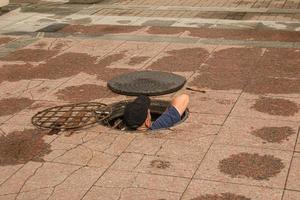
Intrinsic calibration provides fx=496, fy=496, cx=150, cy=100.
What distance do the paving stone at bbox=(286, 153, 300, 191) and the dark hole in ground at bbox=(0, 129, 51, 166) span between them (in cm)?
291

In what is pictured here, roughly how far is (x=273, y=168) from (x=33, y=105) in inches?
154

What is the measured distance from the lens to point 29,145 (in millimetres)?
6426

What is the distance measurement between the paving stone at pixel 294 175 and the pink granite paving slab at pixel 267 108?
3.92 feet

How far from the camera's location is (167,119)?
22.6 feet

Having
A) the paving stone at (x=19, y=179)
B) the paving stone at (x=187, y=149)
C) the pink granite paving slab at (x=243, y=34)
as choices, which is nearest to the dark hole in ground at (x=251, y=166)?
the paving stone at (x=187, y=149)

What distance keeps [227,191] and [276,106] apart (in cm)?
260

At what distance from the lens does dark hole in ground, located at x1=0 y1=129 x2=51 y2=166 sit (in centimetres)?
608

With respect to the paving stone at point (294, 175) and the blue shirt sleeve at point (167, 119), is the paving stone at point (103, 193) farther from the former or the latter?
the paving stone at point (294, 175)

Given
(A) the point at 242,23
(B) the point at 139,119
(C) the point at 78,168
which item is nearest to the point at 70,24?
(A) the point at 242,23

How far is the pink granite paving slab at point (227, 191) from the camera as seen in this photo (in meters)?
5.16

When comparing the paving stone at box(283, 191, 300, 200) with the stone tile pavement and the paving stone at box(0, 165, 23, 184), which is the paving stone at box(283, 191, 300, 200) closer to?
the stone tile pavement

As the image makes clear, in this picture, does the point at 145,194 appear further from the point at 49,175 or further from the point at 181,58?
the point at 181,58

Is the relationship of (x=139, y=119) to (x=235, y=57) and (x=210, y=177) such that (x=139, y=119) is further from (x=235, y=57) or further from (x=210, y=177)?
(x=235, y=57)

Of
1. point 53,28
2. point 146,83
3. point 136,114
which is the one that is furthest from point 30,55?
point 136,114
